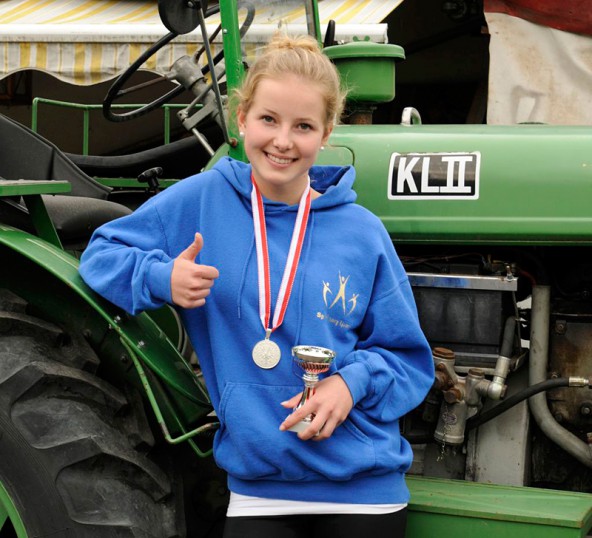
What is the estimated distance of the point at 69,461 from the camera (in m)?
2.49

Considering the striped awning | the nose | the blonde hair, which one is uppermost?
the striped awning

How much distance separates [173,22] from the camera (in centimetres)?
288

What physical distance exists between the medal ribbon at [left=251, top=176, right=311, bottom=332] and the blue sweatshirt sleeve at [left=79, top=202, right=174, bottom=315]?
0.20 metres

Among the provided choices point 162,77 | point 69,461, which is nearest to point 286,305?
point 69,461

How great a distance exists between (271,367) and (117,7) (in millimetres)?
8228

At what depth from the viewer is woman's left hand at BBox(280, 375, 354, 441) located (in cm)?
210

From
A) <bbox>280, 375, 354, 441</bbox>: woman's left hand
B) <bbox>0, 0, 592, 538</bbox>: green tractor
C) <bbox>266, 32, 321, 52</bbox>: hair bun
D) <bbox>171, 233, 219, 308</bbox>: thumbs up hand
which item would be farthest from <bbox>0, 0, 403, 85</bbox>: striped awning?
<bbox>280, 375, 354, 441</bbox>: woman's left hand

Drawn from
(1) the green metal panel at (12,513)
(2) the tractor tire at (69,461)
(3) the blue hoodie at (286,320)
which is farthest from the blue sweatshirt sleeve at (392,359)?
(1) the green metal panel at (12,513)

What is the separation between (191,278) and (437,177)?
1.03m

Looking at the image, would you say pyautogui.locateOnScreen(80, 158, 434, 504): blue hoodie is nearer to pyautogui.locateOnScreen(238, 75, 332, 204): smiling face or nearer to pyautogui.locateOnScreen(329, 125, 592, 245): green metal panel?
pyautogui.locateOnScreen(238, 75, 332, 204): smiling face

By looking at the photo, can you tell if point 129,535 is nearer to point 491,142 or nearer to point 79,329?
point 79,329

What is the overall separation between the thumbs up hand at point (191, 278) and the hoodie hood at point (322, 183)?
0.27 m

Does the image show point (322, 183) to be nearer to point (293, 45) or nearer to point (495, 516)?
point (293, 45)

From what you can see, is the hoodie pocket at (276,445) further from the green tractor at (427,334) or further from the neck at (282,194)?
the neck at (282,194)
